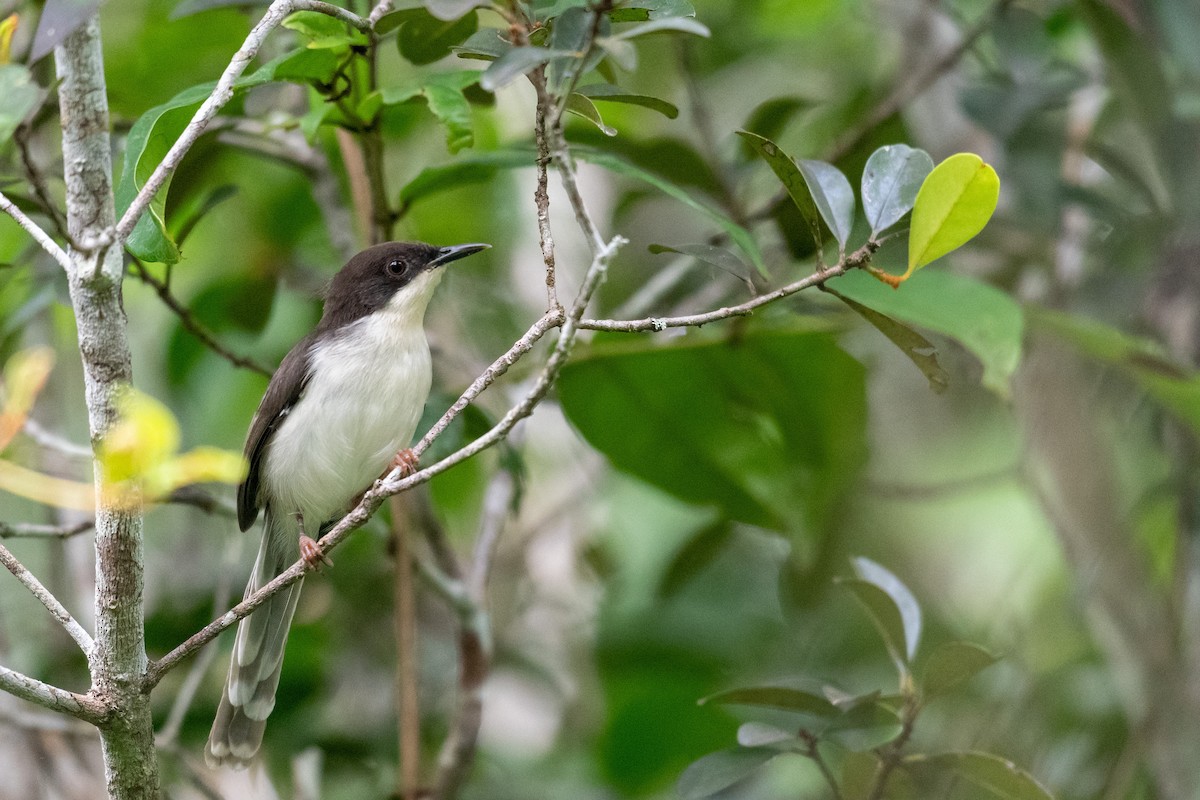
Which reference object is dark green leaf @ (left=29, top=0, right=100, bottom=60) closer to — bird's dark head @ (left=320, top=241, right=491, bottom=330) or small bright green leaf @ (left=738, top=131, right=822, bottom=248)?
small bright green leaf @ (left=738, top=131, right=822, bottom=248)

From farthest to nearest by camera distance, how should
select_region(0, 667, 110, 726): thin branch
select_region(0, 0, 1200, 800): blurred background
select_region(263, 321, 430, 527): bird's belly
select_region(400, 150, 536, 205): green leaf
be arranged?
select_region(0, 0, 1200, 800): blurred background, select_region(263, 321, 430, 527): bird's belly, select_region(400, 150, 536, 205): green leaf, select_region(0, 667, 110, 726): thin branch

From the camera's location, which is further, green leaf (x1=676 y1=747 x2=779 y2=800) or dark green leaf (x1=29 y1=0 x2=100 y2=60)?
green leaf (x1=676 y1=747 x2=779 y2=800)

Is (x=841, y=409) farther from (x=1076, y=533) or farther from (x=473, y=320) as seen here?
(x=473, y=320)

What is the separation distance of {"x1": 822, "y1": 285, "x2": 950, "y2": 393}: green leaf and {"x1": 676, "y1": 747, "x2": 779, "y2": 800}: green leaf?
3.00ft

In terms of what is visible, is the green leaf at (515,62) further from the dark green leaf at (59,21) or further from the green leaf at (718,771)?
the green leaf at (718,771)

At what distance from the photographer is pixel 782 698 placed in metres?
2.61

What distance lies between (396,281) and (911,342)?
1.70m

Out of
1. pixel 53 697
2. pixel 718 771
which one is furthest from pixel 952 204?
pixel 53 697

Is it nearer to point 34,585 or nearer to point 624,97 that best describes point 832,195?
point 624,97

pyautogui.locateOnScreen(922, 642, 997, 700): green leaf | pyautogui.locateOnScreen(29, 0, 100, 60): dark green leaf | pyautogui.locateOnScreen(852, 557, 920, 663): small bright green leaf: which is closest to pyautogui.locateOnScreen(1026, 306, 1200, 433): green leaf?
pyautogui.locateOnScreen(852, 557, 920, 663): small bright green leaf

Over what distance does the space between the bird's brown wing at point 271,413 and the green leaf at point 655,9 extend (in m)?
1.60

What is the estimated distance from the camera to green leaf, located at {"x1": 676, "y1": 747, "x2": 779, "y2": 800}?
2.53 meters

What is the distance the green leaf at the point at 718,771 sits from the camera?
2.53m

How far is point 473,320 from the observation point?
4.95 meters
